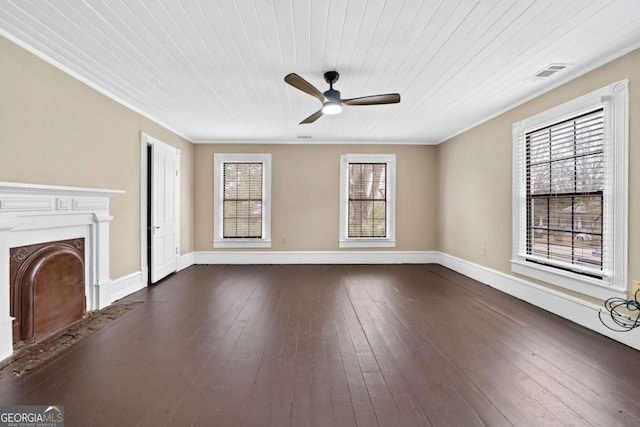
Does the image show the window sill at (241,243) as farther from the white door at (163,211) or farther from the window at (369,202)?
the window at (369,202)

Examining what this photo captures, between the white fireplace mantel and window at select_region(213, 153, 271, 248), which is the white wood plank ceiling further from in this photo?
window at select_region(213, 153, 271, 248)

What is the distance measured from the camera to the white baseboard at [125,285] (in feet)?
12.4

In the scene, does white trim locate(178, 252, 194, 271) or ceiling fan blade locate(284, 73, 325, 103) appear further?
white trim locate(178, 252, 194, 271)

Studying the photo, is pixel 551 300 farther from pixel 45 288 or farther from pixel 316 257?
pixel 45 288

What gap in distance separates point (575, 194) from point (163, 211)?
217 inches

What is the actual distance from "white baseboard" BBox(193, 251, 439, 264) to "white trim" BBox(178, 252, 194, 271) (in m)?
0.11

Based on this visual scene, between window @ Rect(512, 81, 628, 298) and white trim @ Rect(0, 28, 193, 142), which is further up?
white trim @ Rect(0, 28, 193, 142)

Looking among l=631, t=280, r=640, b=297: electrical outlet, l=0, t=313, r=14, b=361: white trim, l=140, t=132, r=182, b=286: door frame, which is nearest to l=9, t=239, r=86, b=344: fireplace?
l=0, t=313, r=14, b=361: white trim

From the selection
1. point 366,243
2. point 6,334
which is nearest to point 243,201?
point 366,243

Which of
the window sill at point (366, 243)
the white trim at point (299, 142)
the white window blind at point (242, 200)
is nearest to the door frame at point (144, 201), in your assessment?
the white trim at point (299, 142)

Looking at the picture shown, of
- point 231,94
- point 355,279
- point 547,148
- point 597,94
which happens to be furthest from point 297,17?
point 355,279

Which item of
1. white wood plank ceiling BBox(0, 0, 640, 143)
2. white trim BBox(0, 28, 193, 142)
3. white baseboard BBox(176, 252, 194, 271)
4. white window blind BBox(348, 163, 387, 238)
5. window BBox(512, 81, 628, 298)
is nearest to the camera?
white wood plank ceiling BBox(0, 0, 640, 143)

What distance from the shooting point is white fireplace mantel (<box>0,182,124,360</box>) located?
7.75 feet

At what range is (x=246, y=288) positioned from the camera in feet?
14.7
